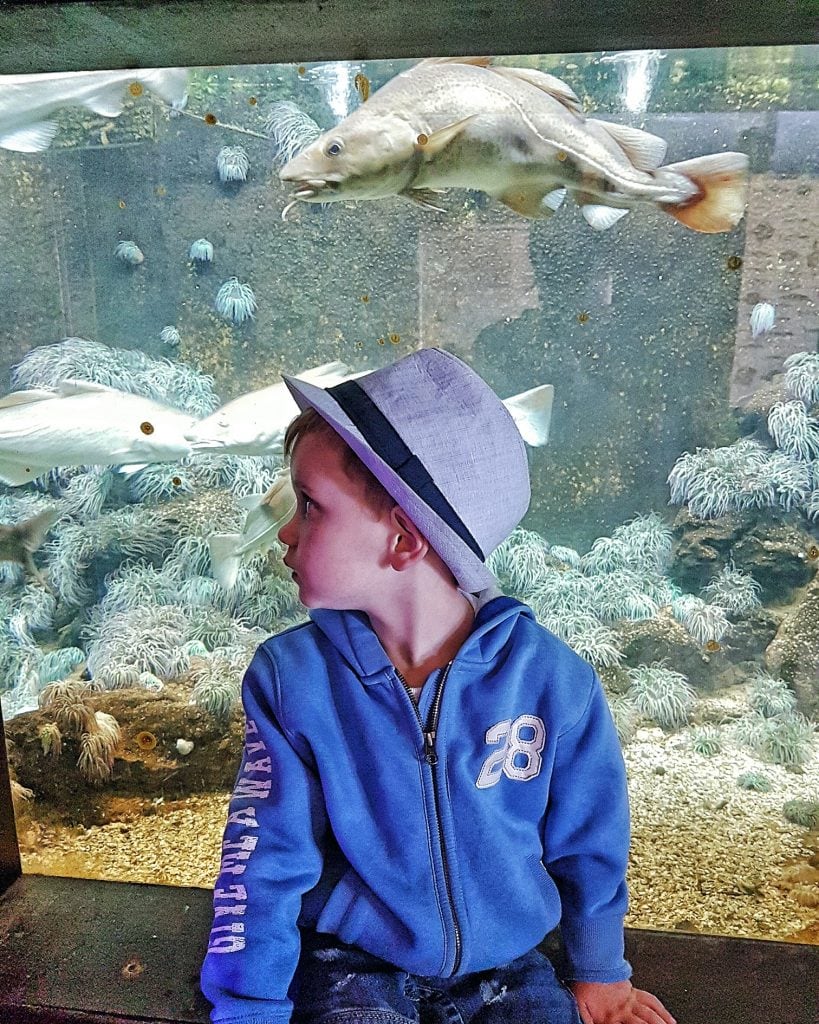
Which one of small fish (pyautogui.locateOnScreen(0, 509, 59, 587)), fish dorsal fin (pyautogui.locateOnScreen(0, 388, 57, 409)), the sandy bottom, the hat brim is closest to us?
the hat brim

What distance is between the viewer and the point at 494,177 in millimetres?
1809

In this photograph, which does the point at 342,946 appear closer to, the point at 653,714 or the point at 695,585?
the point at 653,714

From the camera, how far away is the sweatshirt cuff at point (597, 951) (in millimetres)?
997

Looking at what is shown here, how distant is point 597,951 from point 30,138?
2122mm

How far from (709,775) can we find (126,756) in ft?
5.14

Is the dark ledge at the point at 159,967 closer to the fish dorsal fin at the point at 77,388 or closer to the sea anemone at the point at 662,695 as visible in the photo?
the sea anemone at the point at 662,695

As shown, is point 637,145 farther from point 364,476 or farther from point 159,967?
point 159,967

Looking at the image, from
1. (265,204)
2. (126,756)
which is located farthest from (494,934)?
(265,204)

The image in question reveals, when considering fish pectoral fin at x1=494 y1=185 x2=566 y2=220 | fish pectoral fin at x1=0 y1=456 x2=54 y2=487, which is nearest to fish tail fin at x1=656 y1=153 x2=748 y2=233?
fish pectoral fin at x1=494 y1=185 x2=566 y2=220

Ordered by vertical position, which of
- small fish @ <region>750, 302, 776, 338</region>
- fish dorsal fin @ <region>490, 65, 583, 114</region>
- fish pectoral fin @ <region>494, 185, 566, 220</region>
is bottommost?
small fish @ <region>750, 302, 776, 338</region>

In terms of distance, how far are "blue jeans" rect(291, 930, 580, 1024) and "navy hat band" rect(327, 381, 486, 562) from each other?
22.3 inches

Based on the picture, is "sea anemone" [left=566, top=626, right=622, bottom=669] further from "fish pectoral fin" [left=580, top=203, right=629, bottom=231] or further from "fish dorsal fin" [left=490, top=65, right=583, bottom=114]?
"fish dorsal fin" [left=490, top=65, right=583, bottom=114]

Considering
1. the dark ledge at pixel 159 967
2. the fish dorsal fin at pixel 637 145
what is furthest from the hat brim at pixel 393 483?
the fish dorsal fin at pixel 637 145

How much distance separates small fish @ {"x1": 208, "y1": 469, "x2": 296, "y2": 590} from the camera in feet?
7.07
